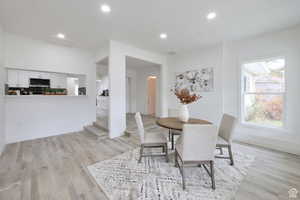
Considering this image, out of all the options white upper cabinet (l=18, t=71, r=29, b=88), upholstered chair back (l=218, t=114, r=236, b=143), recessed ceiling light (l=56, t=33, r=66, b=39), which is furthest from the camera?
white upper cabinet (l=18, t=71, r=29, b=88)

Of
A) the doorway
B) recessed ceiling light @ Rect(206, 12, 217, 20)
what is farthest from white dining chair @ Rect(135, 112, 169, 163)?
the doorway

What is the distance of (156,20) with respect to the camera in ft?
8.52

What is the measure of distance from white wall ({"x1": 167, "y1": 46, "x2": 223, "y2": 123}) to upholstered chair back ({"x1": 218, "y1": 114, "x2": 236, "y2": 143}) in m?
1.46

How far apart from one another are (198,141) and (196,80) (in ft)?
9.91

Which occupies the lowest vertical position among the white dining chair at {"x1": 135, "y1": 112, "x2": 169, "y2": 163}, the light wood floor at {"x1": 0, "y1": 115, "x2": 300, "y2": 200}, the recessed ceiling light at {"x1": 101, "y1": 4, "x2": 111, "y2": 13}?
the light wood floor at {"x1": 0, "y1": 115, "x2": 300, "y2": 200}

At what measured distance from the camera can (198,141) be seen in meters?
1.66

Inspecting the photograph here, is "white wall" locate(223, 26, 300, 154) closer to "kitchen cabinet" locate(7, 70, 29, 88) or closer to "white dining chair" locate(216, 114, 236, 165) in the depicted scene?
"white dining chair" locate(216, 114, 236, 165)

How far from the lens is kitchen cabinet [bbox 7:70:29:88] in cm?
335

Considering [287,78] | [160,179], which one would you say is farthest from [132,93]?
[287,78]

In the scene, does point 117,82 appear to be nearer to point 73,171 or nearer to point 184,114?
point 184,114

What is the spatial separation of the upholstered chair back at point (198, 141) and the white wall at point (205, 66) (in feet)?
8.26

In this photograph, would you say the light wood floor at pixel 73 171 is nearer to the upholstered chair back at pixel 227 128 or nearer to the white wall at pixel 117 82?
the white wall at pixel 117 82

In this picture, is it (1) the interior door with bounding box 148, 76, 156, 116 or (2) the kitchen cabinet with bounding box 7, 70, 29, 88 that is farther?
(1) the interior door with bounding box 148, 76, 156, 116

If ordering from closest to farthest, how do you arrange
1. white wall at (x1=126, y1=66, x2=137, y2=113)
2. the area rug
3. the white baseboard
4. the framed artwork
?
the area rug → the white baseboard → the framed artwork → white wall at (x1=126, y1=66, x2=137, y2=113)
